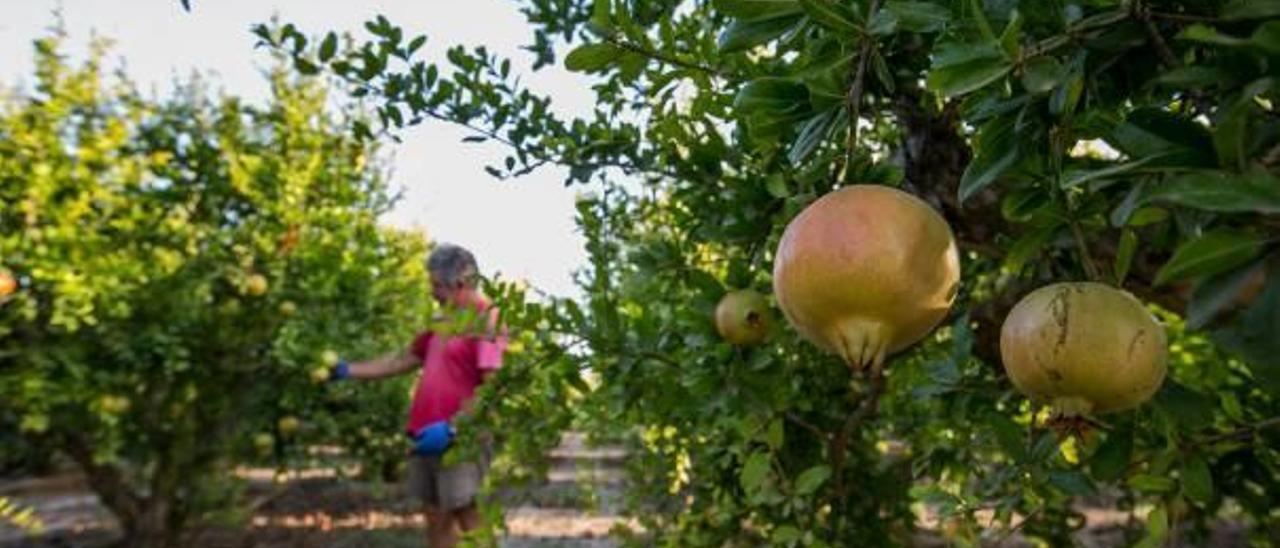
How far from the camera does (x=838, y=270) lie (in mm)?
649

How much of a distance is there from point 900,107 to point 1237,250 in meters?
0.78

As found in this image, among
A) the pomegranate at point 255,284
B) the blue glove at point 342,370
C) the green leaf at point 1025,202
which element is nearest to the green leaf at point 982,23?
the green leaf at point 1025,202

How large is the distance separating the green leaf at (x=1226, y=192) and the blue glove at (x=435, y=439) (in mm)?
3406

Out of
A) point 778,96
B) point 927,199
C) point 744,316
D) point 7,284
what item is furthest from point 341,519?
point 778,96

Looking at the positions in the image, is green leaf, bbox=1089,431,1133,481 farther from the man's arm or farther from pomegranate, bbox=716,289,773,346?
the man's arm

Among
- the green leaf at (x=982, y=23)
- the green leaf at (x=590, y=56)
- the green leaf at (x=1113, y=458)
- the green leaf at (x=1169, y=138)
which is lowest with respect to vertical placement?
the green leaf at (x=1113, y=458)

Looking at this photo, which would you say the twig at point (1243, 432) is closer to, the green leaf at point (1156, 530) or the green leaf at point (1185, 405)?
the green leaf at point (1156, 530)

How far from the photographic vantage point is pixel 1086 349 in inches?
24.8

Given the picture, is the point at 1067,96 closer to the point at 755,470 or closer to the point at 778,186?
the point at 778,186

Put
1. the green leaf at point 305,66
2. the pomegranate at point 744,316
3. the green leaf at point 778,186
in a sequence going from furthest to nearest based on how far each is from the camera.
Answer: the green leaf at point 305,66
the pomegranate at point 744,316
the green leaf at point 778,186

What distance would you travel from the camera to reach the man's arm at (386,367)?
153 inches

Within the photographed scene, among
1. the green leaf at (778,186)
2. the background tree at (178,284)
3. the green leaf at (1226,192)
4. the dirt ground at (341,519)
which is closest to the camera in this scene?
the green leaf at (1226,192)

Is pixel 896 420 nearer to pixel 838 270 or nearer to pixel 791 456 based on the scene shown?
pixel 791 456

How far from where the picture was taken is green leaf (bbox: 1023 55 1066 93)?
624 mm
